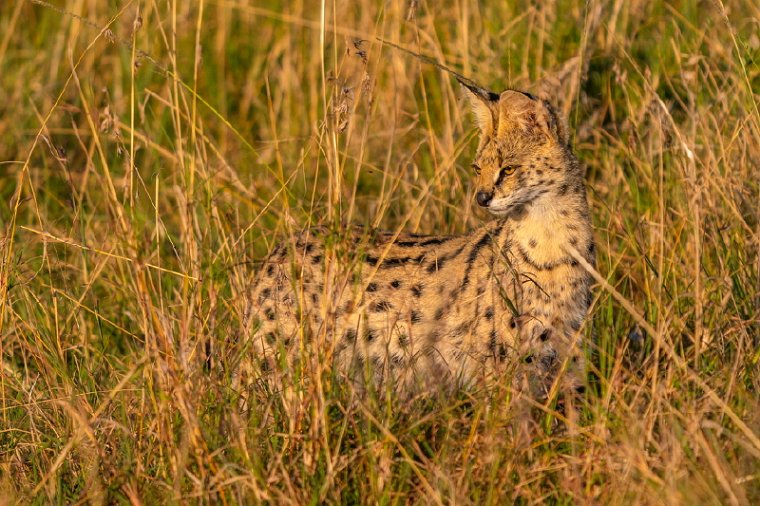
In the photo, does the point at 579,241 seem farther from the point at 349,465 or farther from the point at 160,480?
the point at 160,480

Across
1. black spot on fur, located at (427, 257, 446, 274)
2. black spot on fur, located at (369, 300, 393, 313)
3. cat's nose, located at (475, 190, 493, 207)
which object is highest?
cat's nose, located at (475, 190, 493, 207)

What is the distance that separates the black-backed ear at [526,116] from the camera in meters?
3.97

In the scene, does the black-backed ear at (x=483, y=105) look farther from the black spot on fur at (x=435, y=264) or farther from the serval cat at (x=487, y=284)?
the black spot on fur at (x=435, y=264)

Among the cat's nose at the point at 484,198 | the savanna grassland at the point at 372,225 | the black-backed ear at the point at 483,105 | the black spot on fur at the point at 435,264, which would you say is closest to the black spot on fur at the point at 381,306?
the black spot on fur at the point at 435,264

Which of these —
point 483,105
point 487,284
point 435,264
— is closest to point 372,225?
point 435,264

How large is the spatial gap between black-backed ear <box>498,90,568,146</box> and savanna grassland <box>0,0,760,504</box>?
1.24 ft

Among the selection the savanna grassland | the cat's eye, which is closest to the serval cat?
the cat's eye

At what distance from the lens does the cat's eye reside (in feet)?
13.0

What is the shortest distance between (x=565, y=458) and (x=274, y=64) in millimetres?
3778

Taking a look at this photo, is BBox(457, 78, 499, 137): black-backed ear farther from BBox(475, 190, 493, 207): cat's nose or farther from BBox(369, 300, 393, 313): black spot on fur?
BBox(369, 300, 393, 313): black spot on fur

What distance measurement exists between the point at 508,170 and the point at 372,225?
0.55 m

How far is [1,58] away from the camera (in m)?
6.54

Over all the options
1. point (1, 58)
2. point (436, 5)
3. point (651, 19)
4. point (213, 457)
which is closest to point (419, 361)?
point (213, 457)

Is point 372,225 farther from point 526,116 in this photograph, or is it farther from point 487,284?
point 526,116
